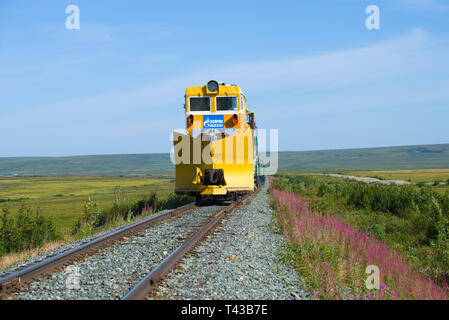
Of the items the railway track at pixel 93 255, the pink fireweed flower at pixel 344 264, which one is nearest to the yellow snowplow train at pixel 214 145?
the railway track at pixel 93 255

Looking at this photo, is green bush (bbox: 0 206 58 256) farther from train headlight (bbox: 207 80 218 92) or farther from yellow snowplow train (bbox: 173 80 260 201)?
train headlight (bbox: 207 80 218 92)

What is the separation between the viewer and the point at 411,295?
5027 mm

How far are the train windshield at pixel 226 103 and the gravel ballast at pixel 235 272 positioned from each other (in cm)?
685

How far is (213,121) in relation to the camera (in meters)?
15.1

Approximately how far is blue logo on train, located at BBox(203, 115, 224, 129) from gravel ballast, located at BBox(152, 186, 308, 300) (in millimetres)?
6515

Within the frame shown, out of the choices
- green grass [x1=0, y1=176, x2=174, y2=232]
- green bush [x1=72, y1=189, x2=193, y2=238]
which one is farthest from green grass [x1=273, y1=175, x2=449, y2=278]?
green grass [x1=0, y1=176, x2=174, y2=232]

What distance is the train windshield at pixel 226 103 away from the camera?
15.0 m

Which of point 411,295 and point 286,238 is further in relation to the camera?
point 286,238

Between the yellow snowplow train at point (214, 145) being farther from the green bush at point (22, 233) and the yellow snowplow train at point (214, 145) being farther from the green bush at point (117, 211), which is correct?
the green bush at point (22, 233)

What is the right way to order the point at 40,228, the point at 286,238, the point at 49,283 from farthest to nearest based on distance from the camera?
1. the point at 40,228
2. the point at 286,238
3. the point at 49,283

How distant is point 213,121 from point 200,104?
874mm
